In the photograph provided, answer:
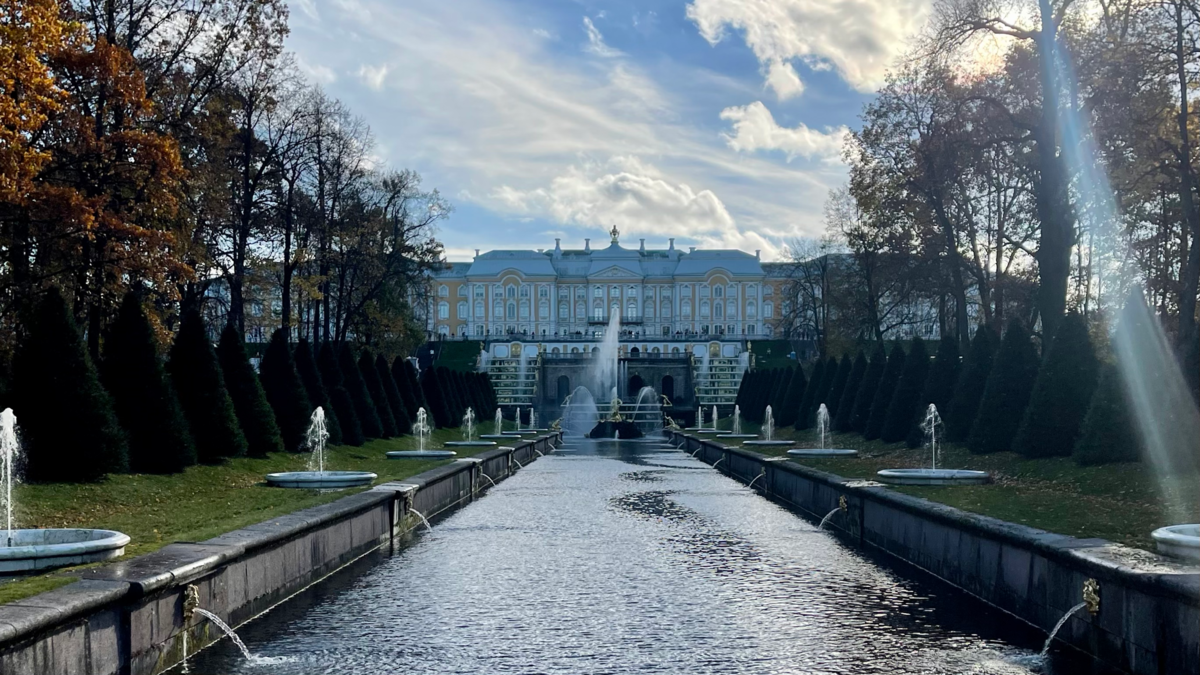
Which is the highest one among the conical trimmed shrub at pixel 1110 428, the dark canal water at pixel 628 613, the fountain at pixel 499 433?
the conical trimmed shrub at pixel 1110 428

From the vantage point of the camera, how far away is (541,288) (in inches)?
4739

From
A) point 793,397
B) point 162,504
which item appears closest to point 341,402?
point 162,504

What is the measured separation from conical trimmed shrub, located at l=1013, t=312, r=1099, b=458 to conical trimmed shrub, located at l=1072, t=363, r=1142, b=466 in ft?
4.69

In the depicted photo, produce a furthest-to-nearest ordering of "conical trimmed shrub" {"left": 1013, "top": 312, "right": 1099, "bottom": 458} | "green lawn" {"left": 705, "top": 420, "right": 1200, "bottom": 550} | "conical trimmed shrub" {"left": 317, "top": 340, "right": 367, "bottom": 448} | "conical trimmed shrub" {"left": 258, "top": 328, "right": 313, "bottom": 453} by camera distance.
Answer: "conical trimmed shrub" {"left": 317, "top": 340, "right": 367, "bottom": 448} < "conical trimmed shrub" {"left": 258, "top": 328, "right": 313, "bottom": 453} < "conical trimmed shrub" {"left": 1013, "top": 312, "right": 1099, "bottom": 458} < "green lawn" {"left": 705, "top": 420, "right": 1200, "bottom": 550}

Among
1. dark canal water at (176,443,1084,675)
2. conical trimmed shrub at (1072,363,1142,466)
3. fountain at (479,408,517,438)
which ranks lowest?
dark canal water at (176,443,1084,675)

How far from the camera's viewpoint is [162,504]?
42.3ft

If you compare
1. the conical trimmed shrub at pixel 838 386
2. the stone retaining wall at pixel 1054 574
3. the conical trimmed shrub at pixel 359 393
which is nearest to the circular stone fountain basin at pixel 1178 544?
the stone retaining wall at pixel 1054 574

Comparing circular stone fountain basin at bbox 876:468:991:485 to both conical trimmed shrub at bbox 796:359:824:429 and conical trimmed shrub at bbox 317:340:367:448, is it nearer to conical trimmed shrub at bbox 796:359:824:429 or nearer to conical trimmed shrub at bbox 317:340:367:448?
conical trimmed shrub at bbox 317:340:367:448

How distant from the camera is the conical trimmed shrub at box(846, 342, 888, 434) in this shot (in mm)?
27516

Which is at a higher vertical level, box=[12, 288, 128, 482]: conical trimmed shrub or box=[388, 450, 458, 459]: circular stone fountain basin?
box=[12, 288, 128, 482]: conical trimmed shrub

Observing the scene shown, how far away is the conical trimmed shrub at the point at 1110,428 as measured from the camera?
572 inches

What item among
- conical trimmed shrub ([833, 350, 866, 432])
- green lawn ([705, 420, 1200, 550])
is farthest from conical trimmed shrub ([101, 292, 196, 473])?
conical trimmed shrub ([833, 350, 866, 432])

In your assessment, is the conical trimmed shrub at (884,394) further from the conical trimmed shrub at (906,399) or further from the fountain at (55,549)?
the fountain at (55,549)

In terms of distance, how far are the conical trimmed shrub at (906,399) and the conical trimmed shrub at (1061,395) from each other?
22.2 feet
